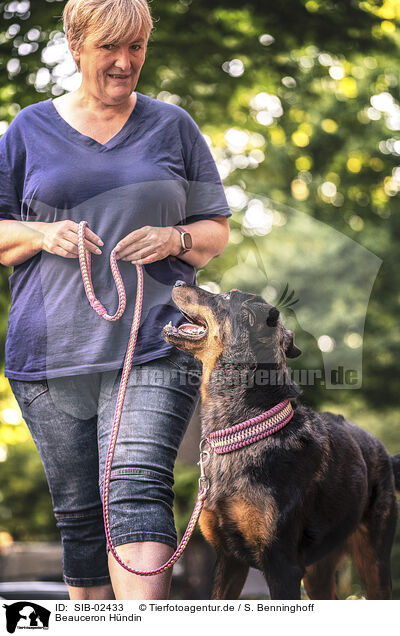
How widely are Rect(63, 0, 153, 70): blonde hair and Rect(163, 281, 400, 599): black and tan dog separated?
1.00 meters

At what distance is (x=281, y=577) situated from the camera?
2.62 m

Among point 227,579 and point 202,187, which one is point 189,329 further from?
point 227,579

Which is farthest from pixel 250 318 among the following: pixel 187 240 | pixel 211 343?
pixel 187 240

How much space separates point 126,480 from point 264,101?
299 cm

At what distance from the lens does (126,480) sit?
2.41m

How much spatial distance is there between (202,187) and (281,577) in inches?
64.5

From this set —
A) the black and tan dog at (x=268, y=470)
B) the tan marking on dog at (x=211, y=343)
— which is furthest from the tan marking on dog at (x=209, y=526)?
the tan marking on dog at (x=211, y=343)

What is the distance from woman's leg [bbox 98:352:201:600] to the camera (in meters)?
2.38

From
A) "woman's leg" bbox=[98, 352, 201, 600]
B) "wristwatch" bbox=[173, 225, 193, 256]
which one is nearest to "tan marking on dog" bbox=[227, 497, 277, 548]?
"woman's leg" bbox=[98, 352, 201, 600]

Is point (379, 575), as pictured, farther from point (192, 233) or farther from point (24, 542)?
point (24, 542)
